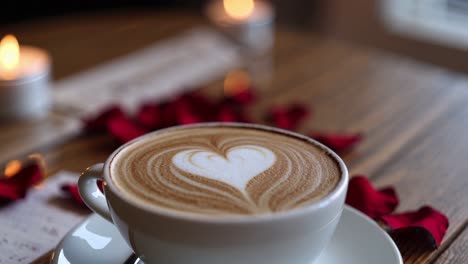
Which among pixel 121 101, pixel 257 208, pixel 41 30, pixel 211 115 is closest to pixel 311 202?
pixel 257 208

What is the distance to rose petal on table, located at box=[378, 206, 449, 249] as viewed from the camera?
0.60 meters

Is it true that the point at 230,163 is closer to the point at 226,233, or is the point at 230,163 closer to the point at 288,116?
the point at 226,233

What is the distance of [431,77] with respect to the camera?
1.12 metres

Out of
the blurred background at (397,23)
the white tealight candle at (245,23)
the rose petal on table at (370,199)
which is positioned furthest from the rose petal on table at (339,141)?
the blurred background at (397,23)

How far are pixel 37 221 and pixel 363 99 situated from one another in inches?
23.2

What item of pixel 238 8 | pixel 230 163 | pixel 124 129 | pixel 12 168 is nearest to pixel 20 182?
pixel 12 168

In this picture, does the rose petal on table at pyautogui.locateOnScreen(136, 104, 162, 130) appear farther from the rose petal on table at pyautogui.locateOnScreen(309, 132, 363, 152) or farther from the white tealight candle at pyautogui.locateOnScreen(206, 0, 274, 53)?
the white tealight candle at pyautogui.locateOnScreen(206, 0, 274, 53)

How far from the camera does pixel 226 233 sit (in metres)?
0.45

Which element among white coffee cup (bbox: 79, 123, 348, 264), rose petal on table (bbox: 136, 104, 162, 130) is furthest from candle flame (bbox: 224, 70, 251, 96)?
white coffee cup (bbox: 79, 123, 348, 264)

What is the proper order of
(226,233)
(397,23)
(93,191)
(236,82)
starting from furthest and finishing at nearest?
(397,23) → (236,82) → (93,191) → (226,233)

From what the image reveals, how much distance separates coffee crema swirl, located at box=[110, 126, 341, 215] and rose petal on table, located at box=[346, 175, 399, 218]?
0.11 metres

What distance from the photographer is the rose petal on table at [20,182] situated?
2.26 ft

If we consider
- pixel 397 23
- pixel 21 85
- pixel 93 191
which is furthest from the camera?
pixel 397 23

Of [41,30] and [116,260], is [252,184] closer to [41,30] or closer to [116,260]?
[116,260]
